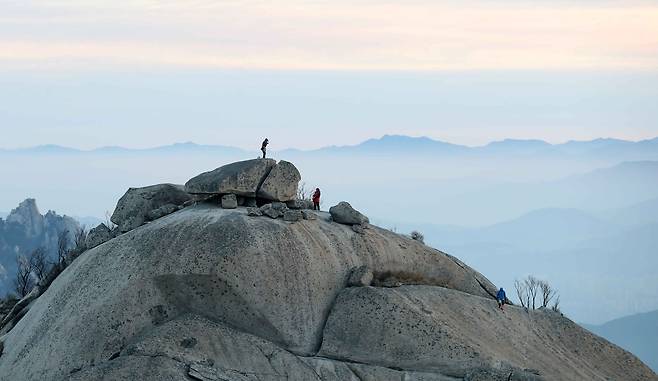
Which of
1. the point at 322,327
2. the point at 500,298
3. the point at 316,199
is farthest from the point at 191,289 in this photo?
the point at 500,298

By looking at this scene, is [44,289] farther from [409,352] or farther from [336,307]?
[409,352]

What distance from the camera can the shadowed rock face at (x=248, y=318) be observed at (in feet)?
135

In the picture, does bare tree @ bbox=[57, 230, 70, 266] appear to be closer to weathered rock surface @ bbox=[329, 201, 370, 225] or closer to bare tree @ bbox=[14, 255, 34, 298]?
bare tree @ bbox=[14, 255, 34, 298]

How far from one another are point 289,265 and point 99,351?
8337 millimetres

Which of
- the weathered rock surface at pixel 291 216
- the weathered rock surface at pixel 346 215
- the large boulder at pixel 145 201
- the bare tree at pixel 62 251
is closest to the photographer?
the weathered rock surface at pixel 291 216

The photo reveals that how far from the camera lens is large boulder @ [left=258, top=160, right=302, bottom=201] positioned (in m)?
47.7

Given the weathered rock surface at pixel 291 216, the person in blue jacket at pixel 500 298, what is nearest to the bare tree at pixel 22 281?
the weathered rock surface at pixel 291 216

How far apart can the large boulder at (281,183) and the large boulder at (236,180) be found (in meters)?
0.30

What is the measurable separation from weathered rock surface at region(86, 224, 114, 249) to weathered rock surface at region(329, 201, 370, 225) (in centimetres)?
1087

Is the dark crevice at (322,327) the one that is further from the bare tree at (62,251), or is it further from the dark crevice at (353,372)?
the bare tree at (62,251)

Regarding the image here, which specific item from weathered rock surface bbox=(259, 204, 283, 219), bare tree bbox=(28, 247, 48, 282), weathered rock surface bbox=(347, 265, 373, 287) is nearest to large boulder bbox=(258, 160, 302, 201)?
weathered rock surface bbox=(259, 204, 283, 219)

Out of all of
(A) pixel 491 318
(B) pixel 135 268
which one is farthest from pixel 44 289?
(A) pixel 491 318

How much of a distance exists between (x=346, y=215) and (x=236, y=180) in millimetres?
5156

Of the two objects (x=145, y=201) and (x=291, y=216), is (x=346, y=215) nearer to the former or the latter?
(x=291, y=216)
